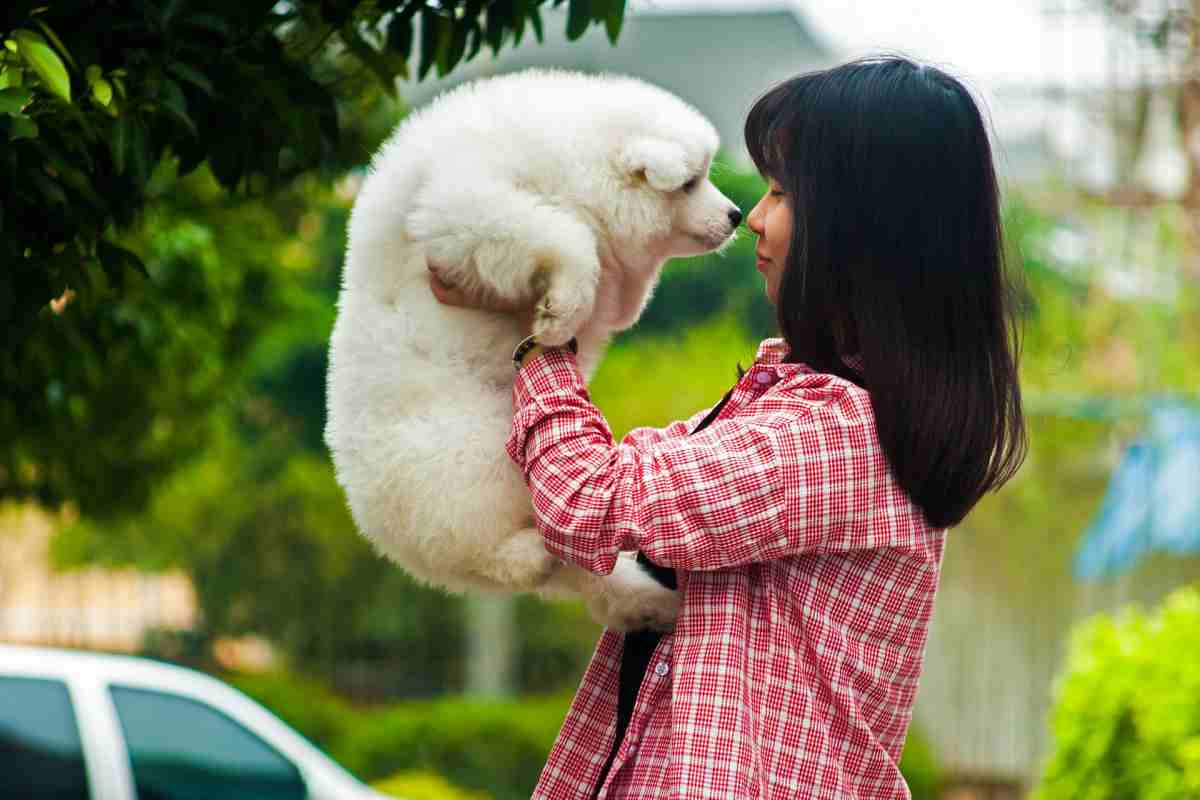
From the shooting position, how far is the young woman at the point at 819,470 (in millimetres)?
1785

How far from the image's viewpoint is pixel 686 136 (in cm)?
211

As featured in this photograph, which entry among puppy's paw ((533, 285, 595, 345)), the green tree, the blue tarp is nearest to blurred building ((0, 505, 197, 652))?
the blue tarp

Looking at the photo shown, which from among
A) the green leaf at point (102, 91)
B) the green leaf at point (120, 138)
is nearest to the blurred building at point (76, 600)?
the green leaf at point (120, 138)

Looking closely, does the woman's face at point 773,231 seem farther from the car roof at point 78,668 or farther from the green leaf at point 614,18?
the car roof at point 78,668

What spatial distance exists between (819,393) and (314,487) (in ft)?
33.1

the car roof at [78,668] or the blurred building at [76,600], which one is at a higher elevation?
the car roof at [78,668]

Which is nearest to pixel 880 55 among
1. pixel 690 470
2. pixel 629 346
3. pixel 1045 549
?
pixel 690 470

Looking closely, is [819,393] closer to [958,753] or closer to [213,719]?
[213,719]

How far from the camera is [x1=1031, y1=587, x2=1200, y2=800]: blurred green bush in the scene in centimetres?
429

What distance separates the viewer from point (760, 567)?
1.88m

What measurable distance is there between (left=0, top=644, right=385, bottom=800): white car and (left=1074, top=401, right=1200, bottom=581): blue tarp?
5.25 metres

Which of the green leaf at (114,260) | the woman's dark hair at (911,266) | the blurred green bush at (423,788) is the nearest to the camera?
the woman's dark hair at (911,266)

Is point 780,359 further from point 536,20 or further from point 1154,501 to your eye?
point 1154,501

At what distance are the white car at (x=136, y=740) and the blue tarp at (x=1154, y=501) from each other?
5249 millimetres
